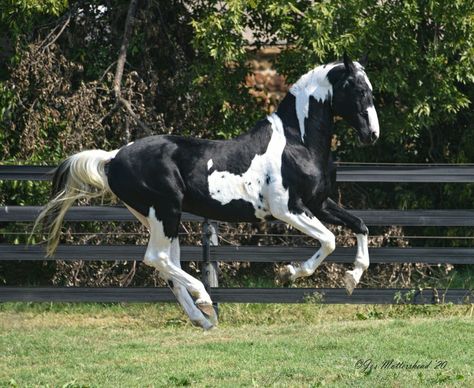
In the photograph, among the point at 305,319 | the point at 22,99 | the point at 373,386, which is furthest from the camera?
the point at 22,99

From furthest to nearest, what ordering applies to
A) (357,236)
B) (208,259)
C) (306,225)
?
1. (208,259)
2. (357,236)
3. (306,225)

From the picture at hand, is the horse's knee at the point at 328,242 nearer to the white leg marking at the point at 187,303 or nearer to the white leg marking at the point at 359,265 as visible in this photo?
the white leg marking at the point at 359,265

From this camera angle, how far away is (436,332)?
8.49 metres

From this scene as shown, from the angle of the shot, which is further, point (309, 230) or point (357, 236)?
point (357, 236)

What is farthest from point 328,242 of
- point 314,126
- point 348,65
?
point 348,65

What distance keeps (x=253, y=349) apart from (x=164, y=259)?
139cm

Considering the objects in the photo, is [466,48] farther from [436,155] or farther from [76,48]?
[76,48]

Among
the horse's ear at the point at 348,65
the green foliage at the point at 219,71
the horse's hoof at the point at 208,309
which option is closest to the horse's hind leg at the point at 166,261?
the horse's hoof at the point at 208,309

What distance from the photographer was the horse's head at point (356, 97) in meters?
8.95

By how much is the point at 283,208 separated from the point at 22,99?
415 cm

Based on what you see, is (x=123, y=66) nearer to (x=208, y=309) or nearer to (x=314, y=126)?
(x=314, y=126)

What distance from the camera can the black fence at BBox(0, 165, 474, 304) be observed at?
33.4 feet

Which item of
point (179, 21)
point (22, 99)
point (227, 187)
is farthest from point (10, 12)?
point (227, 187)

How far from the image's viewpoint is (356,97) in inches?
353
